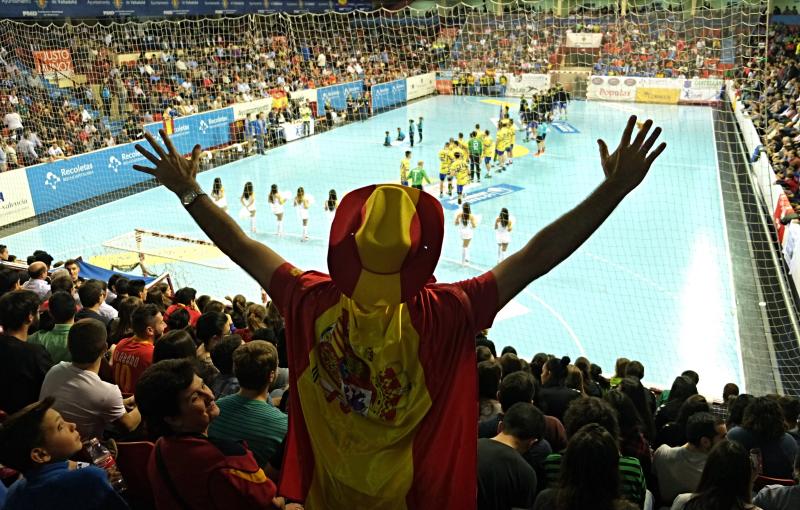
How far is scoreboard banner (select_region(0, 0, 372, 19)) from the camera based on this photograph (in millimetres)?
19094

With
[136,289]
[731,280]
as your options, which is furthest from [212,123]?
[731,280]

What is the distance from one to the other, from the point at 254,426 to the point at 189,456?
70cm

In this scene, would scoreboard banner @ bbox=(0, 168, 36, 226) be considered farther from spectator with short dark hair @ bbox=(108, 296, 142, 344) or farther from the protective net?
spectator with short dark hair @ bbox=(108, 296, 142, 344)

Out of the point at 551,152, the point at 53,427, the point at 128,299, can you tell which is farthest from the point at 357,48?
the point at 53,427

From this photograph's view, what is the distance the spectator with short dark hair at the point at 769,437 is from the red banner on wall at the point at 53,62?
18.8 m

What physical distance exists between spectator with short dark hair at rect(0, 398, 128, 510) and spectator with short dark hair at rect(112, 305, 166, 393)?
1843 millimetres

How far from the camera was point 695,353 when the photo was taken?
8719 mm

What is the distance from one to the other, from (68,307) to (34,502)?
2.71 meters

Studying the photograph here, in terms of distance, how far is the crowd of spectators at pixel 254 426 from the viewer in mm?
2314

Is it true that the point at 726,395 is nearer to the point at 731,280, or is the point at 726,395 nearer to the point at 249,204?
the point at 731,280

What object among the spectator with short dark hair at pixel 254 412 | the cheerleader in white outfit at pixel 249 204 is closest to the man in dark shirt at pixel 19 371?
the spectator with short dark hair at pixel 254 412

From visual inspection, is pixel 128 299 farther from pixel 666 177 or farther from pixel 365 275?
pixel 666 177

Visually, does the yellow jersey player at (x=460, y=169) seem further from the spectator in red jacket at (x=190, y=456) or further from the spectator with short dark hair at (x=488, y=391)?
the spectator in red jacket at (x=190, y=456)

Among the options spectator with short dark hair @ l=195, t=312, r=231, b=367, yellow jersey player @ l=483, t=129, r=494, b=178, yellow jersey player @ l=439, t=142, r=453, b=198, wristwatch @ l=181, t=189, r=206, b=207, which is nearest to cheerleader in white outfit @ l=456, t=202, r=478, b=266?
yellow jersey player @ l=439, t=142, r=453, b=198
